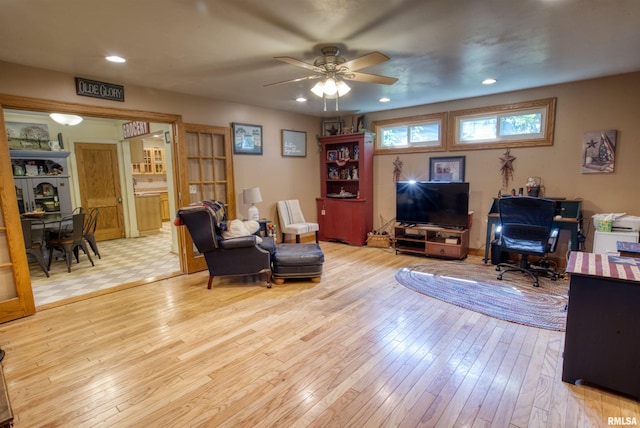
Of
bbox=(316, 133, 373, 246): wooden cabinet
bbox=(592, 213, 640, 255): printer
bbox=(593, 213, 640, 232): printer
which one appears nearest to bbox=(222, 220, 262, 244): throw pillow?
bbox=(316, 133, 373, 246): wooden cabinet

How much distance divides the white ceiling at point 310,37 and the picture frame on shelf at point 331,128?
7.71ft

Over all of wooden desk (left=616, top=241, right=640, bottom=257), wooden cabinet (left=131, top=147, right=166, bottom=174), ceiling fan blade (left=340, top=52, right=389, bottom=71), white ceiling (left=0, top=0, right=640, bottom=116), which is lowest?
wooden desk (left=616, top=241, right=640, bottom=257)

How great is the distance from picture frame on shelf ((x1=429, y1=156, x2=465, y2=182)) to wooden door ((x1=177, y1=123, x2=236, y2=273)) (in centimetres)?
333

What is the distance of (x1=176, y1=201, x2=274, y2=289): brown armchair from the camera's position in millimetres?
3645

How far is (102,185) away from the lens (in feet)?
22.6

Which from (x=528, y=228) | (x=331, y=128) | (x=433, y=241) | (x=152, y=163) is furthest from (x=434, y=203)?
(x=152, y=163)

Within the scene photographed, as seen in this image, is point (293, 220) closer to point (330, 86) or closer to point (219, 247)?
point (219, 247)

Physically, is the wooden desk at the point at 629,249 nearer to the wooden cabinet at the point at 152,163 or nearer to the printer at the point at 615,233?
the printer at the point at 615,233

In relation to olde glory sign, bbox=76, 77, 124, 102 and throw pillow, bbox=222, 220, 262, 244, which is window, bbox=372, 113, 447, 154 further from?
olde glory sign, bbox=76, 77, 124, 102

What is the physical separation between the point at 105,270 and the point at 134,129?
2.99 metres

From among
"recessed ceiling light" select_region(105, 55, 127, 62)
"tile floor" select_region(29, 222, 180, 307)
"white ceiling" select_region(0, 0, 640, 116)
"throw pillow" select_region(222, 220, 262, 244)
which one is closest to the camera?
"white ceiling" select_region(0, 0, 640, 116)

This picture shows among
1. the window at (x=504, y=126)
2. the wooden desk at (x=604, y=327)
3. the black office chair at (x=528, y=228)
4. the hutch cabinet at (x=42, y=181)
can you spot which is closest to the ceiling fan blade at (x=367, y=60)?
the wooden desk at (x=604, y=327)

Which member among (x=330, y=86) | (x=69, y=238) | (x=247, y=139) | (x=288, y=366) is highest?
(x=330, y=86)

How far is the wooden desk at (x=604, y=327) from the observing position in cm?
185
